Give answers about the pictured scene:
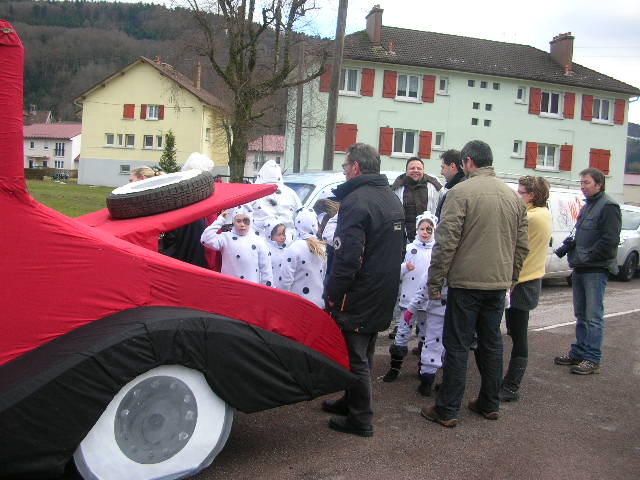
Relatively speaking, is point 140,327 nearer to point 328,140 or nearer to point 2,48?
point 2,48

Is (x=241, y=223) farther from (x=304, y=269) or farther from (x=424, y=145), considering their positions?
(x=424, y=145)

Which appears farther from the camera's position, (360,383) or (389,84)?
(389,84)

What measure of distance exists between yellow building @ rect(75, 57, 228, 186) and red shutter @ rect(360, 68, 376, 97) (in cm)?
2012

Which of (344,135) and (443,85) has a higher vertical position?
(443,85)

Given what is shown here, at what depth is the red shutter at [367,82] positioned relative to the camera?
36594mm

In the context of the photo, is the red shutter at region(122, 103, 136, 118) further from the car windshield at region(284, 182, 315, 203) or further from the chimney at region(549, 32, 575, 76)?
the car windshield at region(284, 182, 315, 203)

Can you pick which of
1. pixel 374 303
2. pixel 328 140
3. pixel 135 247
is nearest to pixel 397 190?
pixel 374 303

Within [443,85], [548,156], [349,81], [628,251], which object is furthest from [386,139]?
[628,251]

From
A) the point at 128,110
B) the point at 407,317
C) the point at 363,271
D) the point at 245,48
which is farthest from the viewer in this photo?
the point at 128,110

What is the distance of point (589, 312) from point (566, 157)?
36.2 m

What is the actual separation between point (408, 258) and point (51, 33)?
310 ft

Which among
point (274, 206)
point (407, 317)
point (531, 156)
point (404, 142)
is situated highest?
point (404, 142)

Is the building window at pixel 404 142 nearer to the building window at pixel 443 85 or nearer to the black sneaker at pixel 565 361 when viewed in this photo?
the building window at pixel 443 85

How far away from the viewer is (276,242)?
638 centimetres
